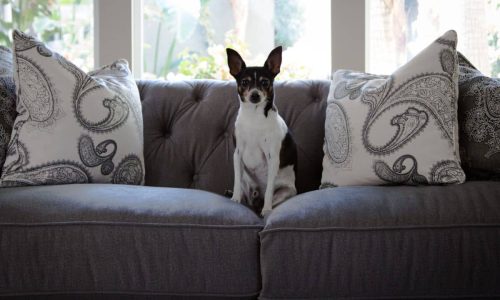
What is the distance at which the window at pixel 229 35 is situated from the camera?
11.1 ft

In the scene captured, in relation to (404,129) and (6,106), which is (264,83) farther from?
(6,106)

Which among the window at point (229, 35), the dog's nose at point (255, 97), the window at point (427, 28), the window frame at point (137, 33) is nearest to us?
the dog's nose at point (255, 97)

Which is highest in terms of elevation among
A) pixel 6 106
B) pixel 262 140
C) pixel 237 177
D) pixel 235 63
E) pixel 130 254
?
pixel 235 63

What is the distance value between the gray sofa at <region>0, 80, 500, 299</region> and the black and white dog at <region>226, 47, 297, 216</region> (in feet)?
1.64

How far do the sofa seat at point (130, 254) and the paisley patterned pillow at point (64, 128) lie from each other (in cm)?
41

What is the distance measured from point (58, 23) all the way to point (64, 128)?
5.57 feet

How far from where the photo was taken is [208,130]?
7.63ft

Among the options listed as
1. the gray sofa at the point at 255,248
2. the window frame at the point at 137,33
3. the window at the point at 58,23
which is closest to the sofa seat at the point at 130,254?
the gray sofa at the point at 255,248

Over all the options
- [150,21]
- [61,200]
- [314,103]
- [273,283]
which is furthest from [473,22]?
[61,200]

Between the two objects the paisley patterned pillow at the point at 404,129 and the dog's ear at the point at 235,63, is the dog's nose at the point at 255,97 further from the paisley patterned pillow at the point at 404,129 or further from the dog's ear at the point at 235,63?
the paisley patterned pillow at the point at 404,129

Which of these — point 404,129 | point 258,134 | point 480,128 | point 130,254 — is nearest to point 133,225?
point 130,254

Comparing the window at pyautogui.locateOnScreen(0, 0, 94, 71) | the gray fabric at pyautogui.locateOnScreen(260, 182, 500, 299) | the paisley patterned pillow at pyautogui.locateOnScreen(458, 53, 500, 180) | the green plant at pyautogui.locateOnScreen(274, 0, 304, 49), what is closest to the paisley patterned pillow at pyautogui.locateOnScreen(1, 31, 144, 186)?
the gray fabric at pyautogui.locateOnScreen(260, 182, 500, 299)

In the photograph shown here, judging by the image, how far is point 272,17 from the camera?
342cm

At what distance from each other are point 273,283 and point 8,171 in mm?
1048
